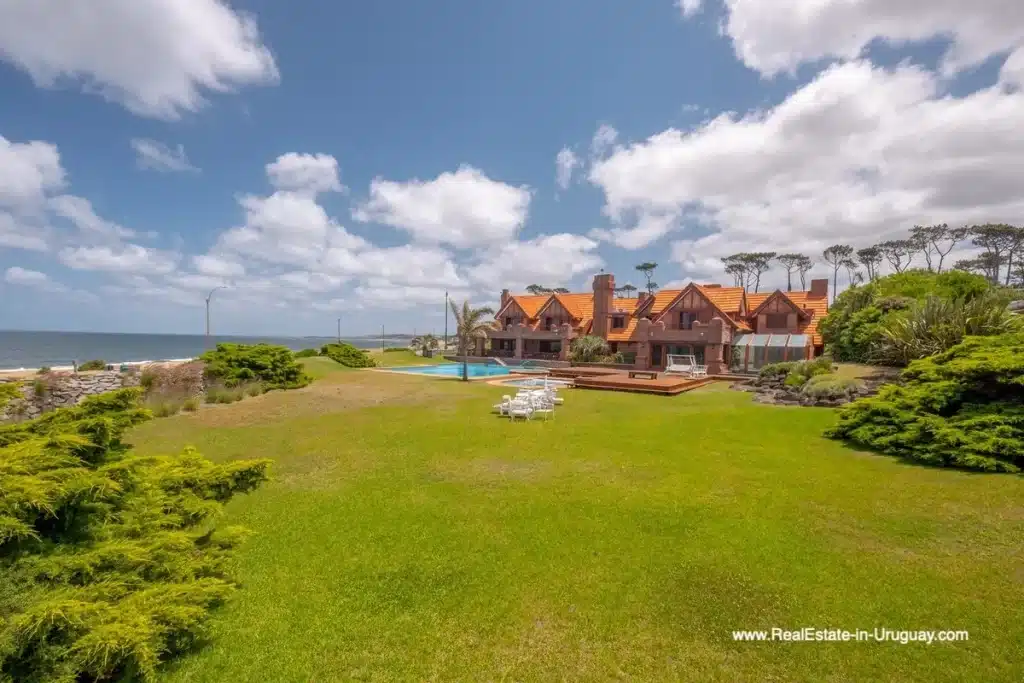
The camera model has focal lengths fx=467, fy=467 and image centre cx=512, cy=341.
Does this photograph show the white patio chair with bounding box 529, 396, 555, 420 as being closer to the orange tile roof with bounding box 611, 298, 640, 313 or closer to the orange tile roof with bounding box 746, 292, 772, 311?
the orange tile roof with bounding box 746, 292, 772, 311

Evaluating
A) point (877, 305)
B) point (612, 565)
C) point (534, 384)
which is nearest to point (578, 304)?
point (534, 384)

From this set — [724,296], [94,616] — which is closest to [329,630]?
[94,616]

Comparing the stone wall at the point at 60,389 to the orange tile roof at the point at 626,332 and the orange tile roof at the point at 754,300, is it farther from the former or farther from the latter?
the orange tile roof at the point at 754,300

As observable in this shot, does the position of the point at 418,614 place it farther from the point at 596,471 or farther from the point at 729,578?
the point at 596,471

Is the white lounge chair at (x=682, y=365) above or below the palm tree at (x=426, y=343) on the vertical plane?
below

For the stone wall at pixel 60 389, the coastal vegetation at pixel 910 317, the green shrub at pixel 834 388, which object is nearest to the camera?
the green shrub at pixel 834 388

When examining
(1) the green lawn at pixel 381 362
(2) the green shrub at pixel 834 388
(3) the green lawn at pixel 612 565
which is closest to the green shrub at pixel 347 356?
(1) the green lawn at pixel 381 362
